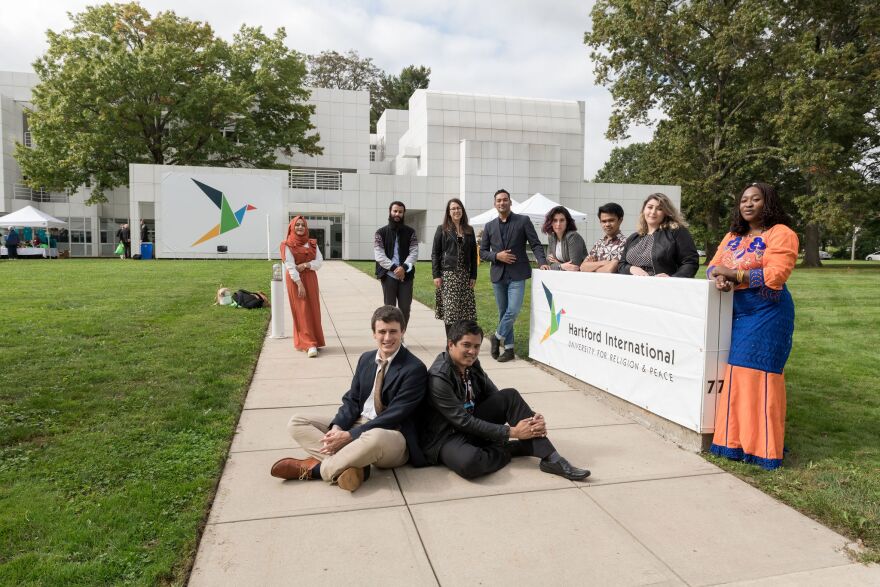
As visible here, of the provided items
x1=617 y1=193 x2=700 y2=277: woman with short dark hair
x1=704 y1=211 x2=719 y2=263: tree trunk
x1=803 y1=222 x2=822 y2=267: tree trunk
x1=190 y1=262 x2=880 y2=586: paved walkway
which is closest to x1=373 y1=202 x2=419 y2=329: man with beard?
x1=617 y1=193 x2=700 y2=277: woman with short dark hair

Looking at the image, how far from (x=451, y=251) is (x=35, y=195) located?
44905mm

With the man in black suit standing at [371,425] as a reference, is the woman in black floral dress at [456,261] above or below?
above

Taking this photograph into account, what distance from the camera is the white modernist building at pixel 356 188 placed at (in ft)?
102

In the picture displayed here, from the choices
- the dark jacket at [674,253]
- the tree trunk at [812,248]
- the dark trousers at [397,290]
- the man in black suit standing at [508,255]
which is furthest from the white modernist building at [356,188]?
the dark jacket at [674,253]

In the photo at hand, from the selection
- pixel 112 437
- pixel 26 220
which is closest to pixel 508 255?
pixel 112 437

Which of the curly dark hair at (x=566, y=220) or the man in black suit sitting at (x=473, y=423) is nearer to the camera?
the man in black suit sitting at (x=473, y=423)

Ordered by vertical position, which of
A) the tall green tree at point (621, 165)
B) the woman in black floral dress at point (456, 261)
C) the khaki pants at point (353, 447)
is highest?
the tall green tree at point (621, 165)

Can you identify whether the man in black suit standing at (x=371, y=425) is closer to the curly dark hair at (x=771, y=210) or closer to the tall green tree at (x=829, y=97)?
the curly dark hair at (x=771, y=210)

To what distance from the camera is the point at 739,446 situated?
13.2 ft

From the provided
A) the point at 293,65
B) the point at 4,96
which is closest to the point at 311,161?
the point at 293,65

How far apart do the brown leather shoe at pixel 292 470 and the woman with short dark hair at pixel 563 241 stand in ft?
12.2

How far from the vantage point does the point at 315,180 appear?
34.0m

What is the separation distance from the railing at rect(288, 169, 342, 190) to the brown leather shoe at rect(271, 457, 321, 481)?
30.9 m

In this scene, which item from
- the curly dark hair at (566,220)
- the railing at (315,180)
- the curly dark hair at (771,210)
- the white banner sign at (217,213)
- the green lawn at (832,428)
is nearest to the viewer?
the green lawn at (832,428)
